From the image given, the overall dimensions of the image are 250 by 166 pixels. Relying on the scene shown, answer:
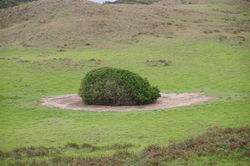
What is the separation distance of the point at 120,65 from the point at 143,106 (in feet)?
59.5

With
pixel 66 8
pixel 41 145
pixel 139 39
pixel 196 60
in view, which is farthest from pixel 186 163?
pixel 66 8

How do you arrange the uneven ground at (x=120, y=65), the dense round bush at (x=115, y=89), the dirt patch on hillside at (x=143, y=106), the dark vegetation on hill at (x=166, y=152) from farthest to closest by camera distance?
the dense round bush at (x=115, y=89) < the dirt patch on hillside at (x=143, y=106) < the uneven ground at (x=120, y=65) < the dark vegetation on hill at (x=166, y=152)

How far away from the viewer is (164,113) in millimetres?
21297

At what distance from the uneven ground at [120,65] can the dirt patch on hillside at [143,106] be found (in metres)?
1.00

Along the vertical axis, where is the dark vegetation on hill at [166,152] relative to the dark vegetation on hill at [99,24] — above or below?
below

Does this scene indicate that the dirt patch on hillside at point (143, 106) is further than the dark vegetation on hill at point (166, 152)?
Yes

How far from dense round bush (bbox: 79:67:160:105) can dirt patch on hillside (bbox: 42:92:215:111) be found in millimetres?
516

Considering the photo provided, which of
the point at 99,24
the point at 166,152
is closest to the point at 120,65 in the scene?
the point at 99,24

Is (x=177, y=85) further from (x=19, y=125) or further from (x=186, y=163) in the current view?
(x=186, y=163)

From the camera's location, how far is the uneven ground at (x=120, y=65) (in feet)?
55.4

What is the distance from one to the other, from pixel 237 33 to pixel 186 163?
1897 inches

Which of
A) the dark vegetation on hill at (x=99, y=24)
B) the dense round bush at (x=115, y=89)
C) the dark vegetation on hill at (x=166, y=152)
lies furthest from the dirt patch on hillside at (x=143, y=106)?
the dark vegetation on hill at (x=99, y=24)

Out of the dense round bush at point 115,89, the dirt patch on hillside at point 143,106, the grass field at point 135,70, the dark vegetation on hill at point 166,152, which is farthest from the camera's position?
the dense round bush at point 115,89

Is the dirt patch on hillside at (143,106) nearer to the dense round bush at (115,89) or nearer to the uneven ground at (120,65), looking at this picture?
the dense round bush at (115,89)
